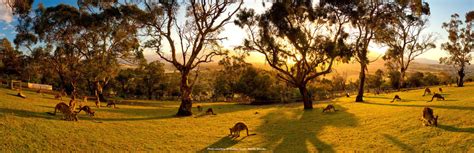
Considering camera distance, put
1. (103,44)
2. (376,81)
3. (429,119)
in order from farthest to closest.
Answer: (376,81), (103,44), (429,119)

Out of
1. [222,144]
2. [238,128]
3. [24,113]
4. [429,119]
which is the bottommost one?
[222,144]

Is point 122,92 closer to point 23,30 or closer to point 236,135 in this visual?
point 23,30

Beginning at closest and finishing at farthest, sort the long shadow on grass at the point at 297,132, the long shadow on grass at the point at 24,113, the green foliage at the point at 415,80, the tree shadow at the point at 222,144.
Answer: the tree shadow at the point at 222,144 < the long shadow on grass at the point at 297,132 < the long shadow on grass at the point at 24,113 < the green foliage at the point at 415,80

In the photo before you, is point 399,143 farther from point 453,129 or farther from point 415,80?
point 415,80

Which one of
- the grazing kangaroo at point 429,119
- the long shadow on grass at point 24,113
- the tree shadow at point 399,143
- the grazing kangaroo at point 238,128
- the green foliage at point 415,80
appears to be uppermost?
the green foliage at point 415,80

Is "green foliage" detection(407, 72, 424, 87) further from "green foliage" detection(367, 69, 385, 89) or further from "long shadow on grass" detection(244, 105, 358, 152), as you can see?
"long shadow on grass" detection(244, 105, 358, 152)

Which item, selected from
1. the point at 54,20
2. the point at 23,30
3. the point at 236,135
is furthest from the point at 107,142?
the point at 23,30

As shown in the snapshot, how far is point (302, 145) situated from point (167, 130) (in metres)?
8.84

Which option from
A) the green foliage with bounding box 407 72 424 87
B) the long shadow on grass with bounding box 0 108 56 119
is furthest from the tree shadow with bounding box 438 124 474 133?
the green foliage with bounding box 407 72 424 87

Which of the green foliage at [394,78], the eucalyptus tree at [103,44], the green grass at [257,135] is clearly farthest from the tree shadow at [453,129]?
the green foliage at [394,78]

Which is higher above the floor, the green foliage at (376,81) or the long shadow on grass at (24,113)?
the green foliage at (376,81)

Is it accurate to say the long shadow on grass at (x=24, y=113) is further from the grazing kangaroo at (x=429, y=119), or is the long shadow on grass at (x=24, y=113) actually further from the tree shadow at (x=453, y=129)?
the tree shadow at (x=453, y=129)

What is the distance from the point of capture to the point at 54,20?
49.9m

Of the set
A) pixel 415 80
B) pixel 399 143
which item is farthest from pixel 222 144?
pixel 415 80
